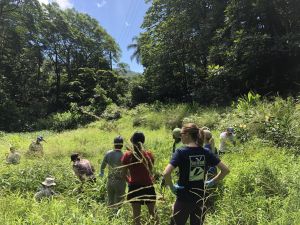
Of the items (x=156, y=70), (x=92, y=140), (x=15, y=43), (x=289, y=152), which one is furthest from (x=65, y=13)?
(x=289, y=152)

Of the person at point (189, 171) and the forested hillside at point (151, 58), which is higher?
the forested hillside at point (151, 58)

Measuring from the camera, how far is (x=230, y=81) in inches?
957

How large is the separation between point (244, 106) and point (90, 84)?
100 ft

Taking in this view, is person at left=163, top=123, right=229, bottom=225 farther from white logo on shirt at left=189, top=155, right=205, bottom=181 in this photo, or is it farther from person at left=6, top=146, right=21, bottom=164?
person at left=6, top=146, right=21, bottom=164

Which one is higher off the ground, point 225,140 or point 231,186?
point 225,140

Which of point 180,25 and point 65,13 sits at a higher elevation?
point 65,13

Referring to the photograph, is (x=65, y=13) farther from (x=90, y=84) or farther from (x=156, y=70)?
(x=156, y=70)

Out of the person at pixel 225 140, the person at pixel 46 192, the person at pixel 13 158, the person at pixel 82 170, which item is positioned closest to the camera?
the person at pixel 46 192

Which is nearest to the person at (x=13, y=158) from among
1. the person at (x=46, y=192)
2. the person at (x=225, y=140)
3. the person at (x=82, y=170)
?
the person at (x=82, y=170)

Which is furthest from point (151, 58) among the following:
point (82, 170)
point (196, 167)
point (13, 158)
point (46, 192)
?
point (196, 167)

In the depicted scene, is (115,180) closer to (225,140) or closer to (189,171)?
(189,171)

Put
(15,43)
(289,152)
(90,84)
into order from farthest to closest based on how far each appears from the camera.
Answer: (90,84)
(15,43)
(289,152)

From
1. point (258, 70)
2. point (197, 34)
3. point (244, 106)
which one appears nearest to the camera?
point (244, 106)

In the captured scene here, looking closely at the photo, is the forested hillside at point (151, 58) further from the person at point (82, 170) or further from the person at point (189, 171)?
→ the person at point (82, 170)
